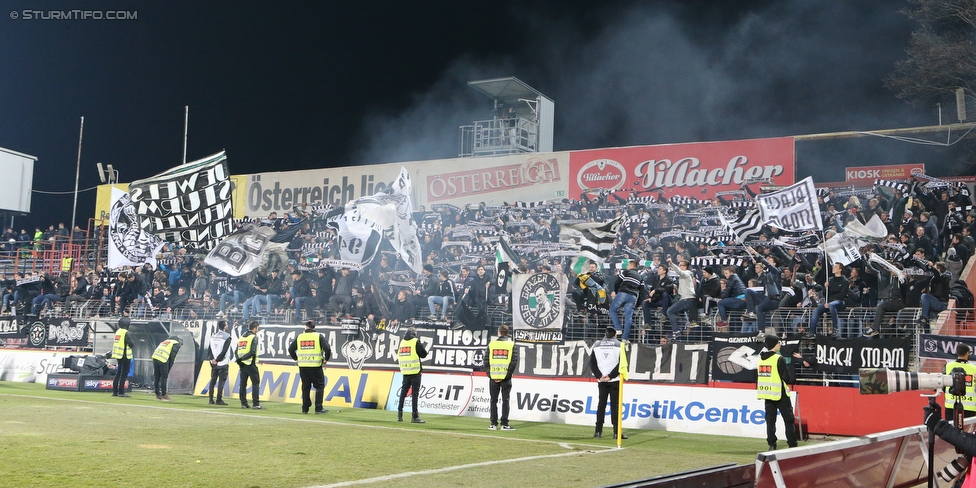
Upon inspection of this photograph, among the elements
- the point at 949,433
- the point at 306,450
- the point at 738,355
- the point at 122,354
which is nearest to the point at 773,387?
the point at 738,355

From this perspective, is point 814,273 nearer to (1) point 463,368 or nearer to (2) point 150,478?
(1) point 463,368

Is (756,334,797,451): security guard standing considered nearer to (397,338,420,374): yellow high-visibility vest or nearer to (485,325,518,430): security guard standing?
(485,325,518,430): security guard standing

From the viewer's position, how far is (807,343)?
1817cm

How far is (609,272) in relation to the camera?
26.8 metres

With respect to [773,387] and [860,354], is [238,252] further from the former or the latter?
[860,354]

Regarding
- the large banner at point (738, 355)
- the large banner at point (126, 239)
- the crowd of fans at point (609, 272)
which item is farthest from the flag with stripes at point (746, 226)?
the large banner at point (126, 239)

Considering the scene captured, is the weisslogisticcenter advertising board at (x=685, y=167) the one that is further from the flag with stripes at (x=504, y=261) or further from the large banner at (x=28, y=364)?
the large banner at (x=28, y=364)

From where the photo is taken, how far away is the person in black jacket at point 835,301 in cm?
2048

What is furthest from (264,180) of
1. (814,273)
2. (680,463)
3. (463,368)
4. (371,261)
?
(680,463)

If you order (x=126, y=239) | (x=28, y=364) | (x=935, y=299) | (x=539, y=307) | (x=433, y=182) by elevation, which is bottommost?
(x=28, y=364)

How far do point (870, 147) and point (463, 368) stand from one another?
54.9 ft

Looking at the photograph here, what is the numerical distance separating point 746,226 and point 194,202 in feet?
53.5

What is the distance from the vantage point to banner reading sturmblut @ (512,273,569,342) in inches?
706

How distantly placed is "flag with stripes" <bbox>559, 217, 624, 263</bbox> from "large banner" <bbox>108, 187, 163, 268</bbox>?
594 inches
